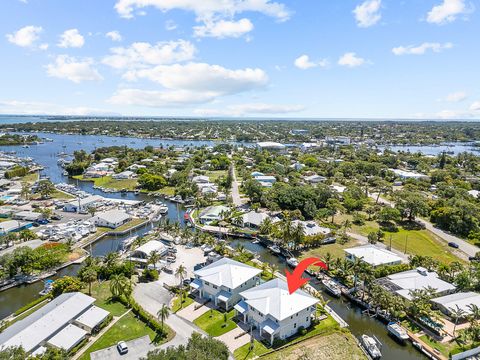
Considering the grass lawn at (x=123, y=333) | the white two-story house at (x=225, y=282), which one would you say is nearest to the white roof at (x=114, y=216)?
the white two-story house at (x=225, y=282)

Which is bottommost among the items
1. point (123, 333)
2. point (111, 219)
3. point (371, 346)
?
point (371, 346)

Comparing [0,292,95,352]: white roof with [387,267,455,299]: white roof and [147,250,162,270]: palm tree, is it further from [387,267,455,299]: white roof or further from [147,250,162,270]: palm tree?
[387,267,455,299]: white roof

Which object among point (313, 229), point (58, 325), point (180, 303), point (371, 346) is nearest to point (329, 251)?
point (313, 229)

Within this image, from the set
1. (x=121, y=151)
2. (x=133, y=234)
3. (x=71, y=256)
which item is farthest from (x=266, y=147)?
(x=71, y=256)

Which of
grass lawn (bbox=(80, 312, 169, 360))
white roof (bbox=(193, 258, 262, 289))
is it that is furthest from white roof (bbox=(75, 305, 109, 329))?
white roof (bbox=(193, 258, 262, 289))

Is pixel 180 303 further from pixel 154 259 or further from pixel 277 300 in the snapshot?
pixel 277 300

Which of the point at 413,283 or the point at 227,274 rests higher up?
the point at 227,274

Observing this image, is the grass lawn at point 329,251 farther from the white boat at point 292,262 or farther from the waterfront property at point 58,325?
the waterfront property at point 58,325

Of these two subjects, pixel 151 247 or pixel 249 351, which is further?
pixel 151 247
